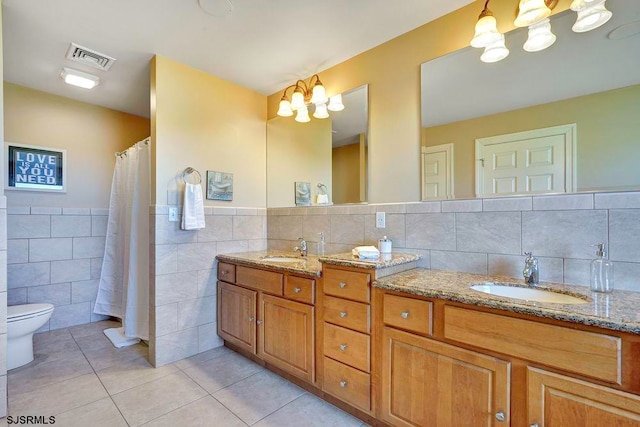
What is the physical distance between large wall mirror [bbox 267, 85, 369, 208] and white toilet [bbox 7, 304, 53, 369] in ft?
6.53

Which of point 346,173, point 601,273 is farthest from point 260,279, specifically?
point 601,273

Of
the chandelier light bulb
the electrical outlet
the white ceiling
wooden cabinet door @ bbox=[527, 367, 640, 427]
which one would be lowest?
wooden cabinet door @ bbox=[527, 367, 640, 427]

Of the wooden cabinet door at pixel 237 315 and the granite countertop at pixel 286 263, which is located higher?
the granite countertop at pixel 286 263

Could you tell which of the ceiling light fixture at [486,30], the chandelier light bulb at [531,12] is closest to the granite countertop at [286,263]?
the ceiling light fixture at [486,30]

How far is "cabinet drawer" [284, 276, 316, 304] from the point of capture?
1.80 metres

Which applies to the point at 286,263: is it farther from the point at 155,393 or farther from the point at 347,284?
the point at 155,393

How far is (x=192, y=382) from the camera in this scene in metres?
2.02

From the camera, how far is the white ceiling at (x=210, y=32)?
68.2 inches

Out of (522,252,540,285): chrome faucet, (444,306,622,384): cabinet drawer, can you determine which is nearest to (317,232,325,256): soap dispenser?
(444,306,622,384): cabinet drawer

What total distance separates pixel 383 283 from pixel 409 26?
1.64 m

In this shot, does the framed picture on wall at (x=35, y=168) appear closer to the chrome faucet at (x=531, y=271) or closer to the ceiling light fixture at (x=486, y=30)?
the ceiling light fixture at (x=486, y=30)

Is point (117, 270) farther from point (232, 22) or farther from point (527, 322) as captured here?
point (527, 322)

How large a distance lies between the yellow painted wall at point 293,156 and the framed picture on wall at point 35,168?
211 centimetres

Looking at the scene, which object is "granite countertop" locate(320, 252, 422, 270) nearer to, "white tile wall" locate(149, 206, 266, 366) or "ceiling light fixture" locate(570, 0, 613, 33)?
"white tile wall" locate(149, 206, 266, 366)
